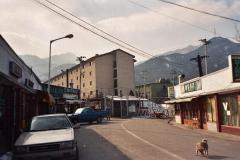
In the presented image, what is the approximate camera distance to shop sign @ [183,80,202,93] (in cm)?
3350

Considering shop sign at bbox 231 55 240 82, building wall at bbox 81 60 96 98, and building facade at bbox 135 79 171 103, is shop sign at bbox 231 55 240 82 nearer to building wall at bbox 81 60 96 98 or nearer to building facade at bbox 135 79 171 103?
building wall at bbox 81 60 96 98

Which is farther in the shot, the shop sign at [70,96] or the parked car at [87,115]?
the shop sign at [70,96]

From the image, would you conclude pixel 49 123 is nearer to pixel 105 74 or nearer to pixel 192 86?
pixel 192 86

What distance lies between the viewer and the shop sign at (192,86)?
33500 mm

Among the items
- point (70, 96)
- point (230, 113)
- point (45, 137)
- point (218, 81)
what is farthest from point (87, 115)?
point (70, 96)

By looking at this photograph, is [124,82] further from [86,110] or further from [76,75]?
[86,110]

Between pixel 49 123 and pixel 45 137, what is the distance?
1802 millimetres

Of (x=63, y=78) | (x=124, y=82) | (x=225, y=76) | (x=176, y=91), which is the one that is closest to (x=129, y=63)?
(x=124, y=82)

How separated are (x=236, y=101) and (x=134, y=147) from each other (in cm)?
1009

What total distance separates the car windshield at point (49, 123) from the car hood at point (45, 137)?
50cm

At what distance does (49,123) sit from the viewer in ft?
46.1

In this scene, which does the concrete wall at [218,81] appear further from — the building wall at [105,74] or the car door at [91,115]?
the building wall at [105,74]

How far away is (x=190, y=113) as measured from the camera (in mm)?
36219

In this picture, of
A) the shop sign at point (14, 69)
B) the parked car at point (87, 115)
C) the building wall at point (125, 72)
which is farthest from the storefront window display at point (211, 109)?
the building wall at point (125, 72)
